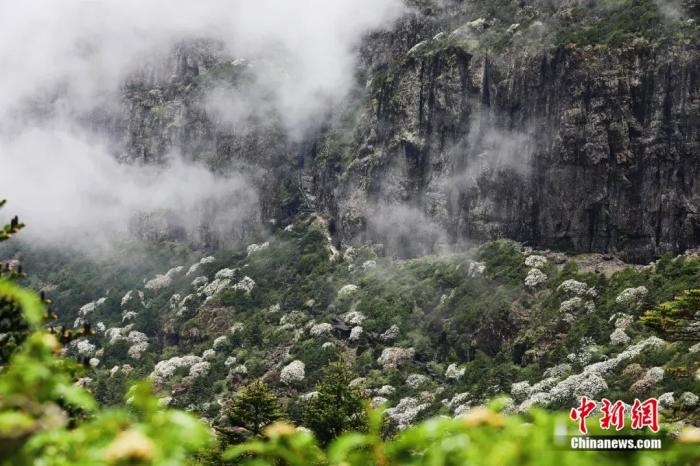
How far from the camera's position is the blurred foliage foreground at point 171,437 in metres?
3.46

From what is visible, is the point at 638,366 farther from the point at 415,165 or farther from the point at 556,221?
the point at 415,165

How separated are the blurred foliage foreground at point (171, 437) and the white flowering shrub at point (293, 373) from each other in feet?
459

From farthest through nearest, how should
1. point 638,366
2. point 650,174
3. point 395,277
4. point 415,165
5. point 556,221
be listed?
point 415,165 → point 395,277 → point 556,221 → point 650,174 → point 638,366

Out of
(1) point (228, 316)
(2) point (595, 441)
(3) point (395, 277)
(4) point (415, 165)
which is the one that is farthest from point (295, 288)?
(2) point (595, 441)

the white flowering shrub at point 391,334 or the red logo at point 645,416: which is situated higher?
the red logo at point 645,416

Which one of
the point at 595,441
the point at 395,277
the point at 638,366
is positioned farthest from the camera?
the point at 395,277

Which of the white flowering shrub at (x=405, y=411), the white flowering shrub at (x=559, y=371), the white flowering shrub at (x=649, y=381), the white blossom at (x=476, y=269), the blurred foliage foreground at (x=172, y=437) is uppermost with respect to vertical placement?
the blurred foliage foreground at (x=172, y=437)

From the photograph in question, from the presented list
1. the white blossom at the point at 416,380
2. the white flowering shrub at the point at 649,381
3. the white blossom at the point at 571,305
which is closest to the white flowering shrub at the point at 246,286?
the white blossom at the point at 416,380

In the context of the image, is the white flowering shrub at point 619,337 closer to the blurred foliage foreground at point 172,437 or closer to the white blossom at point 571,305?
the white blossom at point 571,305

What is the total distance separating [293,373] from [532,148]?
2758 inches

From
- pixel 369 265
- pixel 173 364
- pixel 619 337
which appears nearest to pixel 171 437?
pixel 619 337

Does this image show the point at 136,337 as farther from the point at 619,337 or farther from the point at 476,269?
the point at 619,337

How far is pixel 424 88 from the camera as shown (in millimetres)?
185875

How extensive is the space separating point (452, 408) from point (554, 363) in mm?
17022
